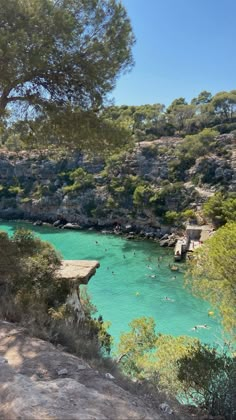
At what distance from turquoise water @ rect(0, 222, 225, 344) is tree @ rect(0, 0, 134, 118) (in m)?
11.6

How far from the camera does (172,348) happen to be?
27.8ft

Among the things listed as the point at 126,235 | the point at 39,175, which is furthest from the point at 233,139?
the point at 39,175

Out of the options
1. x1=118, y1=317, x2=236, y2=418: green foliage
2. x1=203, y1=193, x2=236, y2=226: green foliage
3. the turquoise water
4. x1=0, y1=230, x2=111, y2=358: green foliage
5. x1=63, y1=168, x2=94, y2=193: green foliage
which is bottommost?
the turquoise water

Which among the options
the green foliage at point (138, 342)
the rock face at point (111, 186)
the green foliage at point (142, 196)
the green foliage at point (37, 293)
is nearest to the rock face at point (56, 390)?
the green foliage at point (37, 293)

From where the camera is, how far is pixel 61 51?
20.7 feet

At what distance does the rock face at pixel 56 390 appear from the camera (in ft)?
9.11

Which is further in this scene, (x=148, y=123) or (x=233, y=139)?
(x=148, y=123)

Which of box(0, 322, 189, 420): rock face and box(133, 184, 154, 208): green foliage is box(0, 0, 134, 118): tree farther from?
box(133, 184, 154, 208): green foliage

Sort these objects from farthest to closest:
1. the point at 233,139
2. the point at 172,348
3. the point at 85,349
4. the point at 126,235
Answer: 1. the point at 233,139
2. the point at 126,235
3. the point at 172,348
4. the point at 85,349

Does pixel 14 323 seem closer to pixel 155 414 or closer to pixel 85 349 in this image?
pixel 85 349

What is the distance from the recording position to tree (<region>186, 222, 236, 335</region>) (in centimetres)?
841

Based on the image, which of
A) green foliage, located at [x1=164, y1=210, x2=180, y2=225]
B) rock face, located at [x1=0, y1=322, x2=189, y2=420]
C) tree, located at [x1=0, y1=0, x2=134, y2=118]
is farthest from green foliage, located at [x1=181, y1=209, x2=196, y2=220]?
rock face, located at [x1=0, y1=322, x2=189, y2=420]

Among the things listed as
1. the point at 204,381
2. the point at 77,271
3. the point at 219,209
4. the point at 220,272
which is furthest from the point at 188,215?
the point at 204,381

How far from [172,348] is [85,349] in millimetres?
4303
